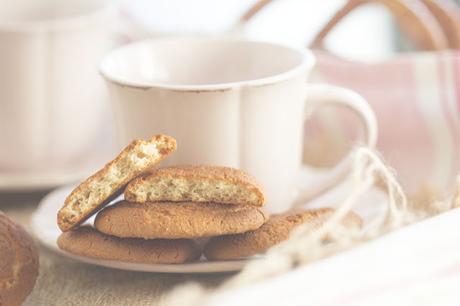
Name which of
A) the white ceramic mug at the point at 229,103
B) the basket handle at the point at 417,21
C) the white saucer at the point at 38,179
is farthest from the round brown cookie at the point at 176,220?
the basket handle at the point at 417,21

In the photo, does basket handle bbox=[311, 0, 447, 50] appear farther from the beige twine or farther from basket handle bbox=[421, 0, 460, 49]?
the beige twine

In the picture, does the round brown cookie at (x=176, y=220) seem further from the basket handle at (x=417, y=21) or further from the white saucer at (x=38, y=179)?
the basket handle at (x=417, y=21)

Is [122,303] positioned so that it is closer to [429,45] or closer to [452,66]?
[452,66]

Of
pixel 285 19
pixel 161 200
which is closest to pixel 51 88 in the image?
pixel 161 200

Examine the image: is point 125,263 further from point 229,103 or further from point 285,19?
point 285,19

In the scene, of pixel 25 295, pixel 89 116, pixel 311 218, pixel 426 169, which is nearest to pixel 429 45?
pixel 426 169

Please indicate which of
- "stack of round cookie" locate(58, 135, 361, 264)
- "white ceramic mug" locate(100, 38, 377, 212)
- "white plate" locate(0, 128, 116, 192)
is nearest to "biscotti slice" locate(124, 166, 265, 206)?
"stack of round cookie" locate(58, 135, 361, 264)
